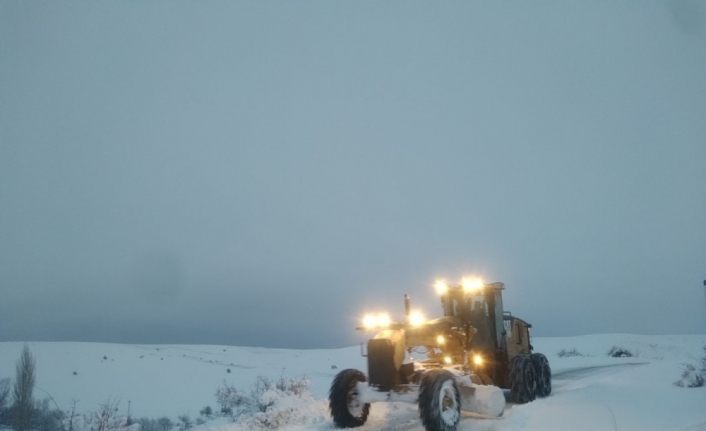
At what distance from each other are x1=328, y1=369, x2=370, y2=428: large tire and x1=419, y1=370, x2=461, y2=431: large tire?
2.04 meters

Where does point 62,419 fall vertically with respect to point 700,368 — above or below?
below

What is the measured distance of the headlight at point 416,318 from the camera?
38.0 ft

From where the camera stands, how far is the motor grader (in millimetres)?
9492

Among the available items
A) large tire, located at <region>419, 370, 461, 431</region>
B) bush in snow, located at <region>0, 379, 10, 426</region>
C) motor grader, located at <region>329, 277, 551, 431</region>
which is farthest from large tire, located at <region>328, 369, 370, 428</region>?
bush in snow, located at <region>0, 379, 10, 426</region>

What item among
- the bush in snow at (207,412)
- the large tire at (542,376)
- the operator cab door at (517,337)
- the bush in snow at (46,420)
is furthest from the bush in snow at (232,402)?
the large tire at (542,376)

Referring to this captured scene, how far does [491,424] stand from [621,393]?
323cm

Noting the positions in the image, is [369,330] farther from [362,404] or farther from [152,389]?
[152,389]

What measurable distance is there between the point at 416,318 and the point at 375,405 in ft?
9.75

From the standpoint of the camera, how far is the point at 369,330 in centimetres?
1145

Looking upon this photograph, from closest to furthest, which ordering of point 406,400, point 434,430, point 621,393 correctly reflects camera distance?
point 434,430 → point 406,400 → point 621,393

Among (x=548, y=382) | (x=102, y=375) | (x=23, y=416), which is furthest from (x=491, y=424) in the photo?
(x=102, y=375)

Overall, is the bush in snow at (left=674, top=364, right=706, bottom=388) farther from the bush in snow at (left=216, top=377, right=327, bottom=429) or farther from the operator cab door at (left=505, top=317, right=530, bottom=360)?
the bush in snow at (left=216, top=377, right=327, bottom=429)

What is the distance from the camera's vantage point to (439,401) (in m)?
8.96

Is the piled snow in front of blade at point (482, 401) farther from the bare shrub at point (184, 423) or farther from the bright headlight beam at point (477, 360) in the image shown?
the bare shrub at point (184, 423)
